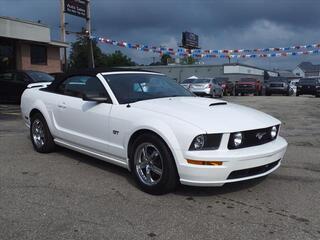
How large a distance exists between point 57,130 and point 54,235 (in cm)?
294

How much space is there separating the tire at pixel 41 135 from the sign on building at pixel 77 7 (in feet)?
97.9

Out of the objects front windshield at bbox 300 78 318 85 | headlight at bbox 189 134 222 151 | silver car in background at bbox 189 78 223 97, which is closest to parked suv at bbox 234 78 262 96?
front windshield at bbox 300 78 318 85

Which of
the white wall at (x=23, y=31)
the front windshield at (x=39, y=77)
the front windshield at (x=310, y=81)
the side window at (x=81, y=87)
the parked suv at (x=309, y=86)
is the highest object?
the white wall at (x=23, y=31)

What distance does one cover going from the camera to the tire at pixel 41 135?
6.61 m

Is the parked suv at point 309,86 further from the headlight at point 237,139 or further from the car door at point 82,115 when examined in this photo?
the headlight at point 237,139

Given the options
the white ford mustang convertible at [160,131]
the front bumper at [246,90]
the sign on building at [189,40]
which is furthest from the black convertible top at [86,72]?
the sign on building at [189,40]

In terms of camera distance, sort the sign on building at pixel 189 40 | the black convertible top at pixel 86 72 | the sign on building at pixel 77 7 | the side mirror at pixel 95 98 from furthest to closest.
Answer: the sign on building at pixel 189 40 < the sign on building at pixel 77 7 < the black convertible top at pixel 86 72 < the side mirror at pixel 95 98

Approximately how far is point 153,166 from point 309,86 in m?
29.4

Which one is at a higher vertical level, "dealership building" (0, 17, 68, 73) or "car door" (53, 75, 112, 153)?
"dealership building" (0, 17, 68, 73)

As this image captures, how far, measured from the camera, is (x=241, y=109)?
521cm

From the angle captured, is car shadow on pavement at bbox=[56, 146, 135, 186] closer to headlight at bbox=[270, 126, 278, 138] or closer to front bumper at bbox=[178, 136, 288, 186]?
front bumper at bbox=[178, 136, 288, 186]

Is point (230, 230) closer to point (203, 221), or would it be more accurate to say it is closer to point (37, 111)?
point (203, 221)

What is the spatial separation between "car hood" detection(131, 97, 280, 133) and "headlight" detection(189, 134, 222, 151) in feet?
0.22

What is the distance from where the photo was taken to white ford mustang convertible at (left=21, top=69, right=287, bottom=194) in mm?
4328
